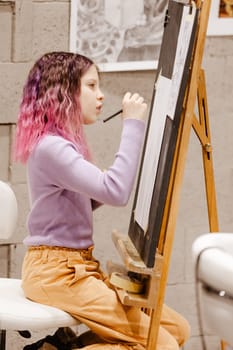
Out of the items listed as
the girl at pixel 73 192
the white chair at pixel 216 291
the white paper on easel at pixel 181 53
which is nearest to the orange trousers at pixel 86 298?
the girl at pixel 73 192

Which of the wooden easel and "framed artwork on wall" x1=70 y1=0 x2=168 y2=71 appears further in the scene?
"framed artwork on wall" x1=70 y1=0 x2=168 y2=71

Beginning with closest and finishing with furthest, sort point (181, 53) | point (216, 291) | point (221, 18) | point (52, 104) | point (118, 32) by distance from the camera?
point (216, 291) < point (181, 53) < point (52, 104) < point (118, 32) < point (221, 18)

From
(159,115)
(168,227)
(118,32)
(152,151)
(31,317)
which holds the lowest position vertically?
(31,317)

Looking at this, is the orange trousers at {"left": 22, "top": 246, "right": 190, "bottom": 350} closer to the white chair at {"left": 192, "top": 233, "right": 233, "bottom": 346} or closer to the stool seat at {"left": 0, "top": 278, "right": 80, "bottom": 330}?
the stool seat at {"left": 0, "top": 278, "right": 80, "bottom": 330}

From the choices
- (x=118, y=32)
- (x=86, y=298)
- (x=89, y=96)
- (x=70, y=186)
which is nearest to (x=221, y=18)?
(x=118, y=32)

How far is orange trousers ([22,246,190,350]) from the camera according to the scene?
8.53 ft

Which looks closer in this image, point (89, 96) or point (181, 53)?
point (181, 53)

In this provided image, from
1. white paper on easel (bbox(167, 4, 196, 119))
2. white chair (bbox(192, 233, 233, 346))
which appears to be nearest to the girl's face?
white paper on easel (bbox(167, 4, 196, 119))

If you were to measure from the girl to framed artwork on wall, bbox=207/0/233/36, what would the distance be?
89 centimetres

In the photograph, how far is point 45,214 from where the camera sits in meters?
2.68

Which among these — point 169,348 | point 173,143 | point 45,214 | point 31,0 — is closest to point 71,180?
point 45,214

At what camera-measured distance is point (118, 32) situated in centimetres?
334

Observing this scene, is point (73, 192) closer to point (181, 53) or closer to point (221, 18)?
point (181, 53)

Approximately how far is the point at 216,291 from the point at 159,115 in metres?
1.01
